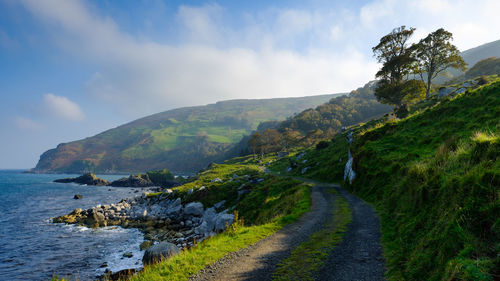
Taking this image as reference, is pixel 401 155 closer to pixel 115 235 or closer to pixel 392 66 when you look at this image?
pixel 392 66

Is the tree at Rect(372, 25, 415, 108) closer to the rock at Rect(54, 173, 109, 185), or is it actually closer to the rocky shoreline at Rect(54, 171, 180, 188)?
the rocky shoreline at Rect(54, 171, 180, 188)

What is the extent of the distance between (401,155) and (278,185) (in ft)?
67.0

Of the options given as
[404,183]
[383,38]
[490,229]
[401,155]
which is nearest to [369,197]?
[401,155]

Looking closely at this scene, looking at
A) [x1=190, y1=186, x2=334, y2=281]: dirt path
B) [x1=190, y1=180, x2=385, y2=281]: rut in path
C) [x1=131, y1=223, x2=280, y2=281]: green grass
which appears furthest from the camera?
[x1=131, y1=223, x2=280, y2=281]: green grass

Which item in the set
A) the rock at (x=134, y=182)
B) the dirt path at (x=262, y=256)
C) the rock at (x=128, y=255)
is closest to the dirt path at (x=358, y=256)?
the dirt path at (x=262, y=256)

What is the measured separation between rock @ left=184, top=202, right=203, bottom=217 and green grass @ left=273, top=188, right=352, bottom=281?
31.9 m

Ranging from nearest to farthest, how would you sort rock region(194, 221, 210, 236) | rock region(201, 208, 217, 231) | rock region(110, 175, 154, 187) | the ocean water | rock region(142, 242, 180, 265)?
rock region(142, 242, 180, 265)
the ocean water
rock region(194, 221, 210, 236)
rock region(201, 208, 217, 231)
rock region(110, 175, 154, 187)

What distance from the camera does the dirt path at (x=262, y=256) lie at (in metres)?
8.60

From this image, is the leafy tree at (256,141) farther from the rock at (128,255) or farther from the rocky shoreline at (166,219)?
the rock at (128,255)

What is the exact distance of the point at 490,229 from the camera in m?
5.61

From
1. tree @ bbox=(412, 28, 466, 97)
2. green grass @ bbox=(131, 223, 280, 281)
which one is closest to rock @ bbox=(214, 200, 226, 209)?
green grass @ bbox=(131, 223, 280, 281)

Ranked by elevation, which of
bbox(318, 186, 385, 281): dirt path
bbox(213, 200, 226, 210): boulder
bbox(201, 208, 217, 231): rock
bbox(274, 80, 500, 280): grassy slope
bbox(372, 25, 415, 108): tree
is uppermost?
bbox(372, 25, 415, 108): tree

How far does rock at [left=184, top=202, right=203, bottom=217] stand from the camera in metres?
42.1

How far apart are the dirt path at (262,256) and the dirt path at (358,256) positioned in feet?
6.67
